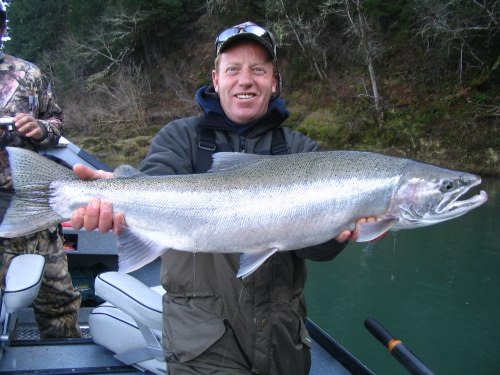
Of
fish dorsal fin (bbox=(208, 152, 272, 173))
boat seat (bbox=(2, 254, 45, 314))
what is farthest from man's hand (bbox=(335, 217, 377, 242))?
boat seat (bbox=(2, 254, 45, 314))

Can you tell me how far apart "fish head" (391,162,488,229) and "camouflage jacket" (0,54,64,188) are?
2948mm

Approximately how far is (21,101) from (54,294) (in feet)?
5.56

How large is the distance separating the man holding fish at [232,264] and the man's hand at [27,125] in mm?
1209

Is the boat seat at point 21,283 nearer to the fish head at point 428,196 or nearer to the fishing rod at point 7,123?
the fishing rod at point 7,123

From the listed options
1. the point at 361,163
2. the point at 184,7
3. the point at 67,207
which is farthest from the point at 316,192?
the point at 184,7

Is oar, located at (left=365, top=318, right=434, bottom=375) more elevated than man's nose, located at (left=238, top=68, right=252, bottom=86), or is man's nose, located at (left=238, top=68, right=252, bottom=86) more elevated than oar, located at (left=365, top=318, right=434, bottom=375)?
man's nose, located at (left=238, top=68, right=252, bottom=86)

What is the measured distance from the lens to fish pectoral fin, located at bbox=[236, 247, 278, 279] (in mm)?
2535

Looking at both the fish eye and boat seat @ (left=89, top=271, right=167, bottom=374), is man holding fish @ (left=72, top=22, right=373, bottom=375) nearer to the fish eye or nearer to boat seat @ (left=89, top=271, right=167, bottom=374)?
boat seat @ (left=89, top=271, right=167, bottom=374)

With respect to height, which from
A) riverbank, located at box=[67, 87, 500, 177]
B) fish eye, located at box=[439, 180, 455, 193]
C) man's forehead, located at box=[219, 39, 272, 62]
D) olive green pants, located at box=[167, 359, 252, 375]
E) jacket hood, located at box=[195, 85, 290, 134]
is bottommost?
riverbank, located at box=[67, 87, 500, 177]

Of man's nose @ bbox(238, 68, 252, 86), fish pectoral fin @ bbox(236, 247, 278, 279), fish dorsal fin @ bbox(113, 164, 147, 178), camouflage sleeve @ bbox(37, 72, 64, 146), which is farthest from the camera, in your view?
camouflage sleeve @ bbox(37, 72, 64, 146)

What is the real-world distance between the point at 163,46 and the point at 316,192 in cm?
4317

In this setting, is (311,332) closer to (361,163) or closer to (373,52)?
(361,163)

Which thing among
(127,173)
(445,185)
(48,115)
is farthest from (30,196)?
(445,185)

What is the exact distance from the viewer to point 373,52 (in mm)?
27797
